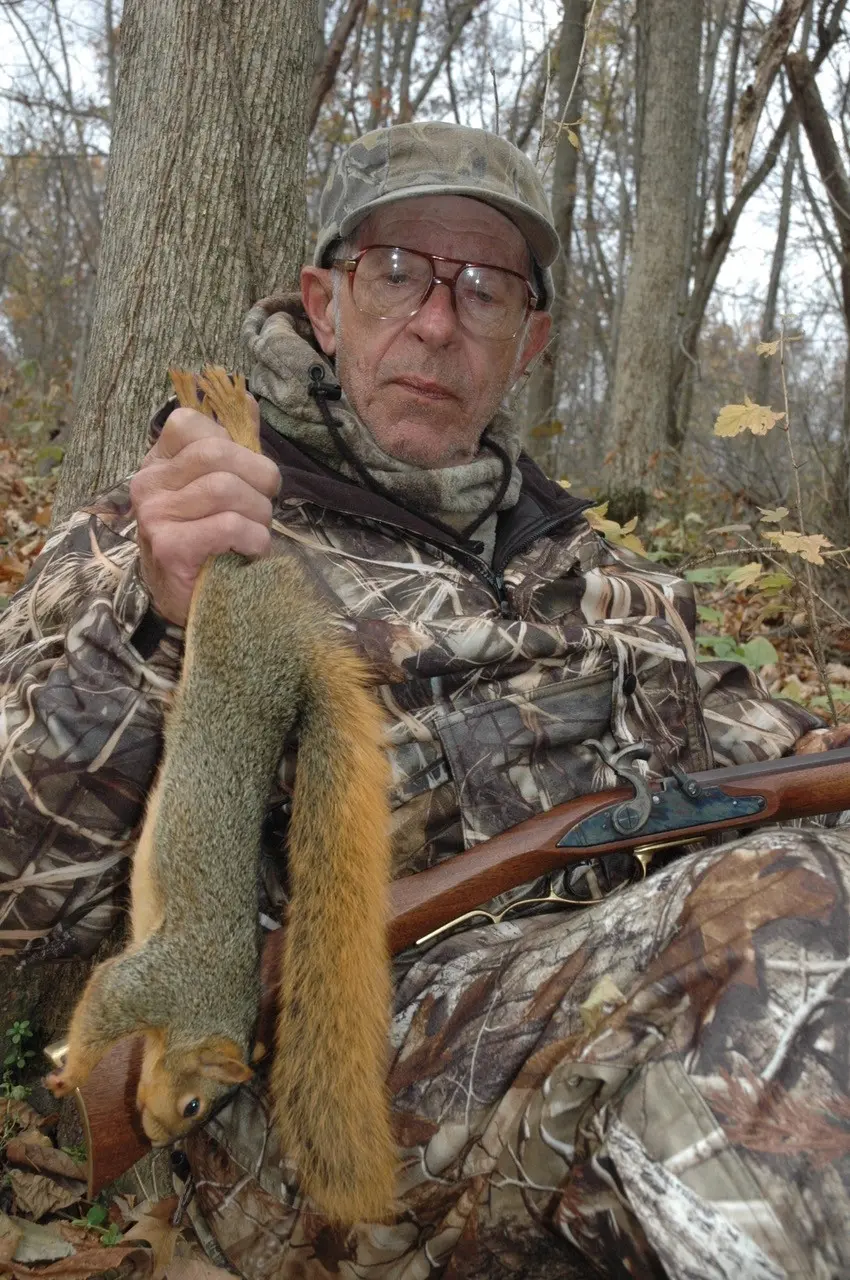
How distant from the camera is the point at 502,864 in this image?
2.03 metres

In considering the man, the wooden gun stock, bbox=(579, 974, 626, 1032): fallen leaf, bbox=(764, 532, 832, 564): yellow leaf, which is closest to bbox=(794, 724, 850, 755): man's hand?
the man

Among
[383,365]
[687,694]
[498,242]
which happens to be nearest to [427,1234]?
[687,694]

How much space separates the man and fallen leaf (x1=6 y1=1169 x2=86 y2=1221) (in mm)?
661

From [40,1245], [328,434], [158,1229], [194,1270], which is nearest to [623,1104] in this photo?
[194,1270]

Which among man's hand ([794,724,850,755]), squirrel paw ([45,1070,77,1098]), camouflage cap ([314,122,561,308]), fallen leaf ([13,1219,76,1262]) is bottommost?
fallen leaf ([13,1219,76,1262])

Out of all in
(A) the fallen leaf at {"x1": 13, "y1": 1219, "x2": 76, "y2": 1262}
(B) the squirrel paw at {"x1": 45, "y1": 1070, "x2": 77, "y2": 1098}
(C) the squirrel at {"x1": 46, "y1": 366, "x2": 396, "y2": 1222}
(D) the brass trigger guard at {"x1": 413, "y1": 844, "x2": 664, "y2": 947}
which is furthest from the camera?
(A) the fallen leaf at {"x1": 13, "y1": 1219, "x2": 76, "y2": 1262}

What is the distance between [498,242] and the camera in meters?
2.82

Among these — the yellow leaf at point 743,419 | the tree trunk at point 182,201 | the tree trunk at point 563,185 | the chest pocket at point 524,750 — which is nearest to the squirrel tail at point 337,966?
the chest pocket at point 524,750

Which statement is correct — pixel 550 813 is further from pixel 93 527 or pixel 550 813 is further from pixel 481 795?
pixel 93 527

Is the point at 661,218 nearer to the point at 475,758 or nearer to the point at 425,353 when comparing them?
the point at 425,353

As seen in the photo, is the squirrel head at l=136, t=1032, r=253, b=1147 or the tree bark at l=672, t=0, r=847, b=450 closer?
the squirrel head at l=136, t=1032, r=253, b=1147

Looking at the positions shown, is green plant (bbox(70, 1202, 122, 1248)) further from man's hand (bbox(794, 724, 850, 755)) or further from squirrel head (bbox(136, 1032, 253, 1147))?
man's hand (bbox(794, 724, 850, 755))

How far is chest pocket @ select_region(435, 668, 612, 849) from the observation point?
228cm

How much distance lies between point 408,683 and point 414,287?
1.10 meters
